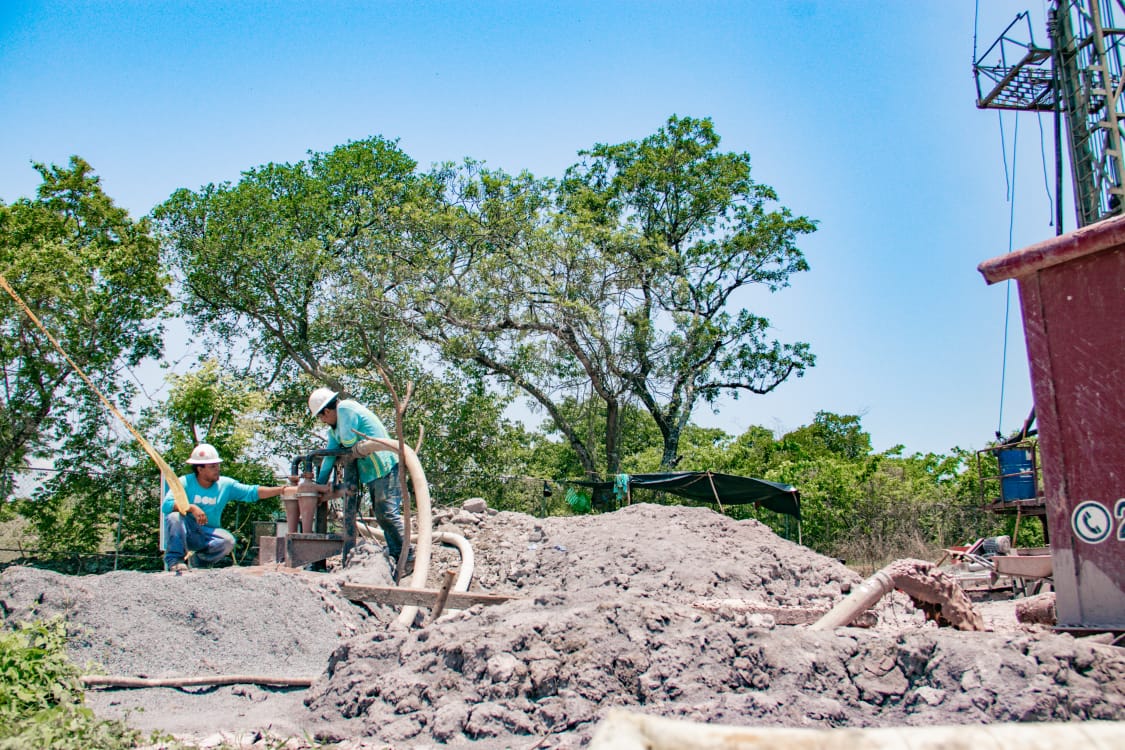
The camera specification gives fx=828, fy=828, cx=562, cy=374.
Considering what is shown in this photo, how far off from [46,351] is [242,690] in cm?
1151

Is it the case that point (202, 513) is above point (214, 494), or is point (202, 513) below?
below

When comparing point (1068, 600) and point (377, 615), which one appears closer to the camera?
point (1068, 600)

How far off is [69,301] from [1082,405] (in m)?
14.2

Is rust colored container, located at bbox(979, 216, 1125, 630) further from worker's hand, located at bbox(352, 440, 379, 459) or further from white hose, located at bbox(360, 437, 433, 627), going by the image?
worker's hand, located at bbox(352, 440, 379, 459)

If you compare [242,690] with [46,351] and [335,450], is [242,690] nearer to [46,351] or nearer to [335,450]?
[335,450]

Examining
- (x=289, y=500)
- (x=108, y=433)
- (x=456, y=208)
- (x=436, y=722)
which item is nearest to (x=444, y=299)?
(x=456, y=208)

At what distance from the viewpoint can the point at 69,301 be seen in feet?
44.0

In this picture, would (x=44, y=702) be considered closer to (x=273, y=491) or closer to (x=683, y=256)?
(x=273, y=491)

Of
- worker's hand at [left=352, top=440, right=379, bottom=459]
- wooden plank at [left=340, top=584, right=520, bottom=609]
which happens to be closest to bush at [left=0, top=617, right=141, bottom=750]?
wooden plank at [left=340, top=584, right=520, bottom=609]

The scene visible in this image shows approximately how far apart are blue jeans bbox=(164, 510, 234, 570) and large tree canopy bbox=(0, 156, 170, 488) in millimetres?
7678

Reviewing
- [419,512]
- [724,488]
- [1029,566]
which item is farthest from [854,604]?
[724,488]

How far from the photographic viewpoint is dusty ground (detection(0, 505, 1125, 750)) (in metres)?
3.02

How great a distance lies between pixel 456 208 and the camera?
701 inches

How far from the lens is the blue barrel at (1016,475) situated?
27.6 feet
